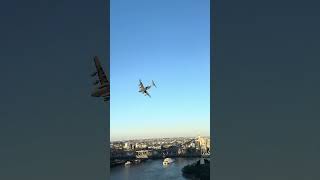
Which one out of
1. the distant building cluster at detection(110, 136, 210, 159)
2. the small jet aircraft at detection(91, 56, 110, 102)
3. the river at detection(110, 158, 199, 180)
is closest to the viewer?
the small jet aircraft at detection(91, 56, 110, 102)

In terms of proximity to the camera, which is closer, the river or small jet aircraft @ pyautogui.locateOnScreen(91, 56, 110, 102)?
small jet aircraft @ pyautogui.locateOnScreen(91, 56, 110, 102)

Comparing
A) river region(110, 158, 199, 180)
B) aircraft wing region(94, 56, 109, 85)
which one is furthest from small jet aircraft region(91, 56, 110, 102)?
river region(110, 158, 199, 180)

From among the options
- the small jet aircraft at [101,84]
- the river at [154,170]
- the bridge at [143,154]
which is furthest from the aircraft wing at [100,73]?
the bridge at [143,154]

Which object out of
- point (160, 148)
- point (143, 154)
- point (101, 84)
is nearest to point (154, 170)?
point (143, 154)

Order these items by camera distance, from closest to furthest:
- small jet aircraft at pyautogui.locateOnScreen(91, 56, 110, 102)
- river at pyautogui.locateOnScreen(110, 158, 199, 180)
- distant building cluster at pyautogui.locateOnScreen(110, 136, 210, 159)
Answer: small jet aircraft at pyautogui.locateOnScreen(91, 56, 110, 102), distant building cluster at pyautogui.locateOnScreen(110, 136, 210, 159), river at pyautogui.locateOnScreen(110, 158, 199, 180)

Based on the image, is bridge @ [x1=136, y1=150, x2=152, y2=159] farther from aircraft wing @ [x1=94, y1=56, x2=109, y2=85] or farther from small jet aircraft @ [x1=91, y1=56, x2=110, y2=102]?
aircraft wing @ [x1=94, y1=56, x2=109, y2=85]

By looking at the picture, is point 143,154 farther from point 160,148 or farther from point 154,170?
point 154,170

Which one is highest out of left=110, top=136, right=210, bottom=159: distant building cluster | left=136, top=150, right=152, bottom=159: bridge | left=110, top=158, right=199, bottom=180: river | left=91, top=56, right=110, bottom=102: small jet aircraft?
left=91, top=56, right=110, bottom=102: small jet aircraft

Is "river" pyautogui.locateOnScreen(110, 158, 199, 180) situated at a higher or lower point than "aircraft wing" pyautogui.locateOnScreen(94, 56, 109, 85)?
lower
